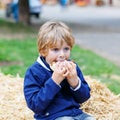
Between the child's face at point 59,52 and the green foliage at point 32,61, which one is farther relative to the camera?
the green foliage at point 32,61

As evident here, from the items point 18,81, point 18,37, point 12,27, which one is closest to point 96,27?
point 12,27

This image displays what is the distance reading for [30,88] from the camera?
4.47 m

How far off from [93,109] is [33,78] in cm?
154

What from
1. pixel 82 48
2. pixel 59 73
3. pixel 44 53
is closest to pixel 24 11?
pixel 82 48

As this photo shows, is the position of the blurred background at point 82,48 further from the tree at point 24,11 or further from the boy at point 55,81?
the boy at point 55,81

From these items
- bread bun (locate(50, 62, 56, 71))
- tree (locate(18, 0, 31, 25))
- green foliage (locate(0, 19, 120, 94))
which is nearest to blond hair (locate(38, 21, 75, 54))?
bread bun (locate(50, 62, 56, 71))

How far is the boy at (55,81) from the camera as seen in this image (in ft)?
14.3

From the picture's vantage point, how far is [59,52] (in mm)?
4445

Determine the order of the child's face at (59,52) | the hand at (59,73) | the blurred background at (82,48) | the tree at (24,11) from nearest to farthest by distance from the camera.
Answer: the hand at (59,73) → the child's face at (59,52) → the blurred background at (82,48) → the tree at (24,11)

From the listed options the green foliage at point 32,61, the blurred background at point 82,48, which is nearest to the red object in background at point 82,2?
the blurred background at point 82,48

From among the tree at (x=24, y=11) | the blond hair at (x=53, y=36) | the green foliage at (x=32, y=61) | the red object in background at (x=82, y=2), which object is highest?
the blond hair at (x=53, y=36)

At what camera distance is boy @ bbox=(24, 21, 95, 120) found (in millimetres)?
4355

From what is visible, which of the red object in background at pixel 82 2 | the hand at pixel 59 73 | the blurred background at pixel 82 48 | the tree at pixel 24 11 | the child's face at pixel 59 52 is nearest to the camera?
the hand at pixel 59 73

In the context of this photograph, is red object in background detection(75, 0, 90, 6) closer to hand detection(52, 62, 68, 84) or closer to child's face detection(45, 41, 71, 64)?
child's face detection(45, 41, 71, 64)
